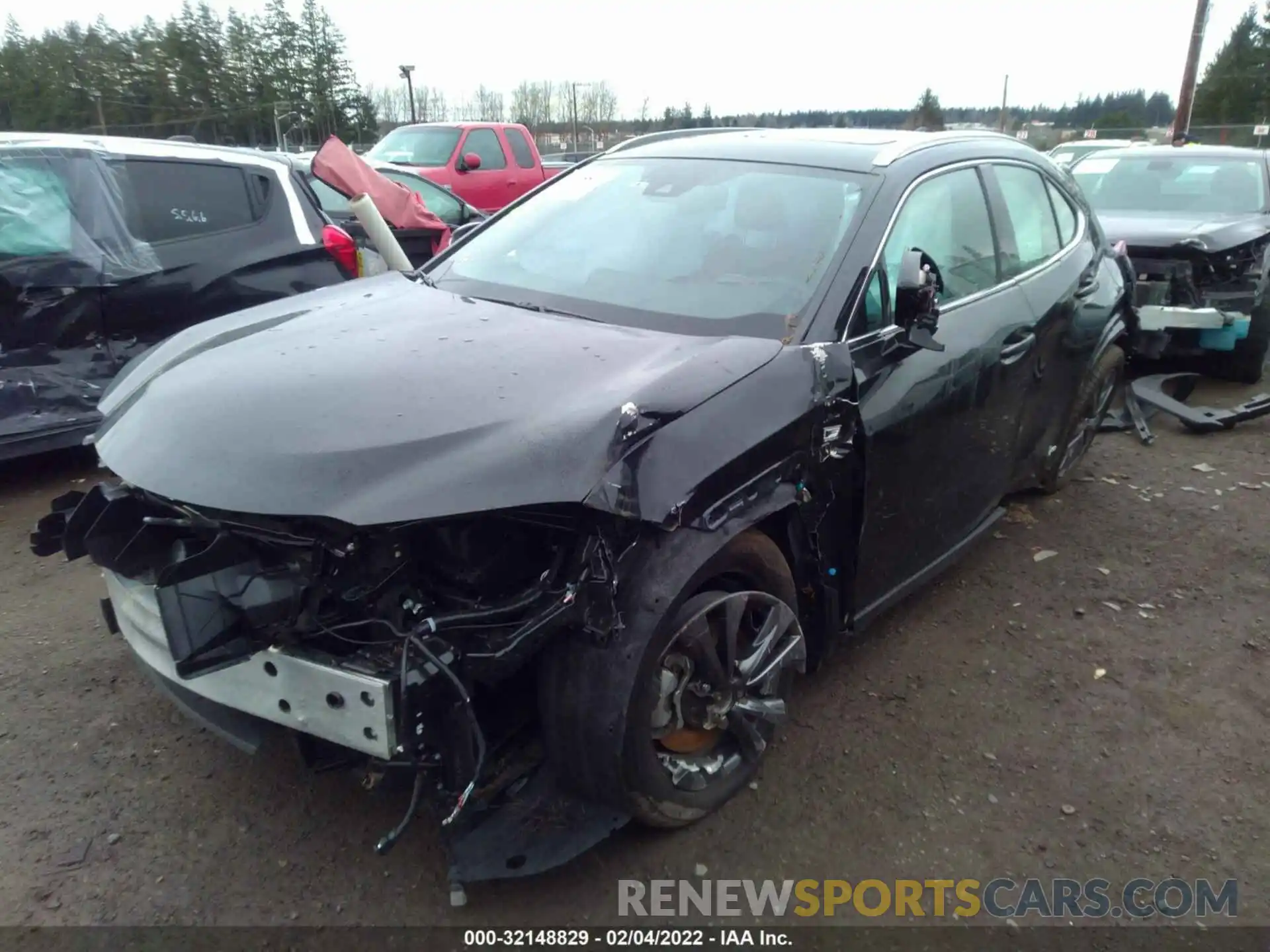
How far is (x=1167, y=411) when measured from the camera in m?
6.02

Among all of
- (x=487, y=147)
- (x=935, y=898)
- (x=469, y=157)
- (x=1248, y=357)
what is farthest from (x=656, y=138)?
(x=487, y=147)

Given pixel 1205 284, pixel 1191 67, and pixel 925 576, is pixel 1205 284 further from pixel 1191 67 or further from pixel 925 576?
pixel 1191 67

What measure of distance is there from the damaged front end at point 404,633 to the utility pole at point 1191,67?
78.0 ft

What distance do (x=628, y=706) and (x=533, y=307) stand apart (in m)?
1.38

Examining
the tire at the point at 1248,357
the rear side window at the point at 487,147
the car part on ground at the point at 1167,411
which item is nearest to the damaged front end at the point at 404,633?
the car part on ground at the point at 1167,411

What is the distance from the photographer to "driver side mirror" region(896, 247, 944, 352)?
2.78 m

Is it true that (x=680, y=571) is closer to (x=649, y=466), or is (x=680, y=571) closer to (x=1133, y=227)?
(x=649, y=466)

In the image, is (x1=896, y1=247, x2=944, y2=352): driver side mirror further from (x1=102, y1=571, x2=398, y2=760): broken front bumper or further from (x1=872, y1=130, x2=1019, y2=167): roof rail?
(x1=102, y1=571, x2=398, y2=760): broken front bumper

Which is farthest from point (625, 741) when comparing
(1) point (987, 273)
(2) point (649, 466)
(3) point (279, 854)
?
(1) point (987, 273)

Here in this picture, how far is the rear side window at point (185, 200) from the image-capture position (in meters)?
4.97

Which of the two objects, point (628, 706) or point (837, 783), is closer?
point (628, 706)

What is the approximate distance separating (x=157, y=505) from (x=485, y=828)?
45.9 inches

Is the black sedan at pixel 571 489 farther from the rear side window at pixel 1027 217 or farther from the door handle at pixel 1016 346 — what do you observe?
the rear side window at pixel 1027 217

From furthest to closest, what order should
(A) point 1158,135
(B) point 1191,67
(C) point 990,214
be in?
(A) point 1158,135 → (B) point 1191,67 → (C) point 990,214
